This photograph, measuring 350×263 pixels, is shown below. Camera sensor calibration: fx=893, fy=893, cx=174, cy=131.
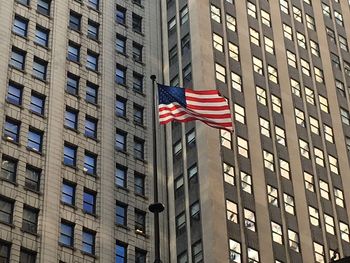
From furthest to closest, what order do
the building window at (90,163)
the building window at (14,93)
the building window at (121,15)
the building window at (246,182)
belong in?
the building window at (121,15)
the building window at (246,182)
the building window at (90,163)
the building window at (14,93)

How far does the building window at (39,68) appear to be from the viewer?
67875 millimetres

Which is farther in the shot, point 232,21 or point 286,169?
point 232,21

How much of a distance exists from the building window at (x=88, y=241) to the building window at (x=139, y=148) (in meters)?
9.34

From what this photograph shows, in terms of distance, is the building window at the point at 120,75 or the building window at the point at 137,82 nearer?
the building window at the point at 120,75

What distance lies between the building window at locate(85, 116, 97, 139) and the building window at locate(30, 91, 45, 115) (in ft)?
13.2

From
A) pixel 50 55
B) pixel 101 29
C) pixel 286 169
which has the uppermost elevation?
pixel 101 29

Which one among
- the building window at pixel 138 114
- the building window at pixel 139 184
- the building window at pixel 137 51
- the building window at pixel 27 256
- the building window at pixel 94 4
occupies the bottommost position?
the building window at pixel 27 256

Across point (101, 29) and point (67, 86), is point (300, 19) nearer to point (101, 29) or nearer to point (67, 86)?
point (101, 29)

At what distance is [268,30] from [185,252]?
88.3 feet

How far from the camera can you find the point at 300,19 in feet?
289

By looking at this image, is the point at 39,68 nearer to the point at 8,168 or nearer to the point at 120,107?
the point at 120,107

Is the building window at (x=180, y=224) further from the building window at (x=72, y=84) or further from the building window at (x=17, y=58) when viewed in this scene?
the building window at (x=17, y=58)

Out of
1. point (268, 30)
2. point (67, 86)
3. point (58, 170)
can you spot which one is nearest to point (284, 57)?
point (268, 30)

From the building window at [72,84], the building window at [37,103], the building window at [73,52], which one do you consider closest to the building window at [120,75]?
the building window at [73,52]
